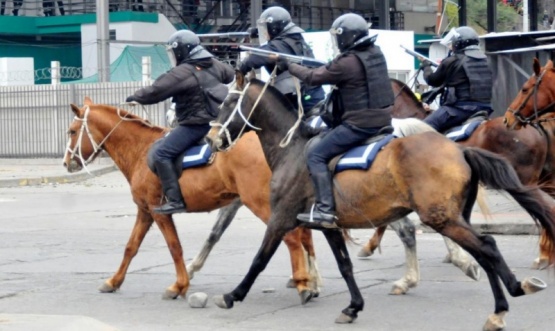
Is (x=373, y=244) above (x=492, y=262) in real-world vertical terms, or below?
below

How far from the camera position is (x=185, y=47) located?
34.2ft

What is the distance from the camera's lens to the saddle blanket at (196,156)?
10.1 m

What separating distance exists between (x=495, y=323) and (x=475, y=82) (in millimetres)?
4129

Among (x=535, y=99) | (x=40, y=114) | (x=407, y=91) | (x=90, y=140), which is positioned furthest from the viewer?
(x=40, y=114)

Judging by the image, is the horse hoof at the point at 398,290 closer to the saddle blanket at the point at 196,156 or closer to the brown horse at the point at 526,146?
the saddle blanket at the point at 196,156

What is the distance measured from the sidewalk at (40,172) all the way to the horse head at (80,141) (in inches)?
507

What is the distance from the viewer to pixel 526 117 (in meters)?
11.1

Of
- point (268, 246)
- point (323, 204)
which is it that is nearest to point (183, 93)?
point (268, 246)

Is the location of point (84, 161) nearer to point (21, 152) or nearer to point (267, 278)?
point (267, 278)

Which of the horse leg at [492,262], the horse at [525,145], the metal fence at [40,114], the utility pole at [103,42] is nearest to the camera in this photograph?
the horse leg at [492,262]

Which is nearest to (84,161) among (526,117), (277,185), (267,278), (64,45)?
(267,278)

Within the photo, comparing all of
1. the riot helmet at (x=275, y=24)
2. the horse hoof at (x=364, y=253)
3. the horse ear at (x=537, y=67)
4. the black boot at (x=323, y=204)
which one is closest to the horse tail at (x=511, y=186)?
the black boot at (x=323, y=204)

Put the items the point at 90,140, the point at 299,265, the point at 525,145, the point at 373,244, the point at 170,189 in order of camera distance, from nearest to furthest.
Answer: the point at 299,265, the point at 170,189, the point at 90,140, the point at 525,145, the point at 373,244

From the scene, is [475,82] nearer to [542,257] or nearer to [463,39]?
[463,39]
